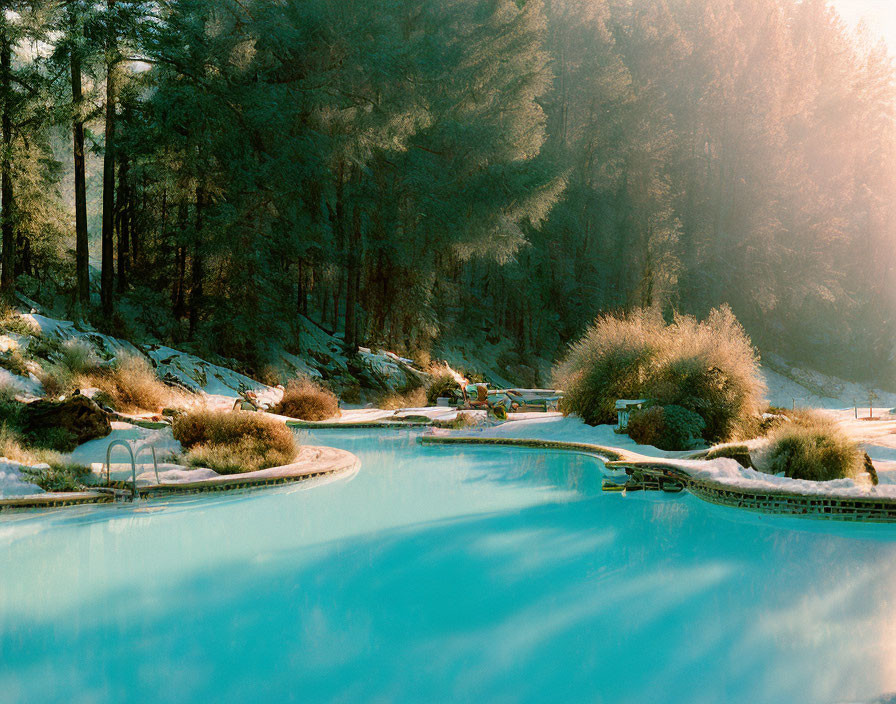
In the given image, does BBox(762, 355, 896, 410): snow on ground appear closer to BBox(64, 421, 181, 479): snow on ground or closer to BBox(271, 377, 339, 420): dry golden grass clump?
BBox(271, 377, 339, 420): dry golden grass clump

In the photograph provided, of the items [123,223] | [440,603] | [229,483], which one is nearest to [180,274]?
[123,223]

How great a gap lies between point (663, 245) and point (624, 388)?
16472mm

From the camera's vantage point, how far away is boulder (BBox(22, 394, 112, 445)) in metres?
8.42

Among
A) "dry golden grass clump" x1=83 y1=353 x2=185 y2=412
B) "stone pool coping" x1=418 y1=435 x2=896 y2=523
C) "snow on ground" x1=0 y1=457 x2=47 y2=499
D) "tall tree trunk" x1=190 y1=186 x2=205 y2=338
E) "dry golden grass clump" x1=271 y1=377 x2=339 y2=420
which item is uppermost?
"tall tree trunk" x1=190 y1=186 x2=205 y2=338

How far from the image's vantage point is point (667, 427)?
30.2 feet

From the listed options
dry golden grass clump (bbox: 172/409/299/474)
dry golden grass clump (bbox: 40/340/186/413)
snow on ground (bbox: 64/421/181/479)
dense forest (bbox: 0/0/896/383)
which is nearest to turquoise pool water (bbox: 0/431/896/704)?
dry golden grass clump (bbox: 172/409/299/474)

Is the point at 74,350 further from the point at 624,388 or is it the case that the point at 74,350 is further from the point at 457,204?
the point at 457,204

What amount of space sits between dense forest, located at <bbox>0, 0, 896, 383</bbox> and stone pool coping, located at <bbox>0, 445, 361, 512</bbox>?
25.5 feet

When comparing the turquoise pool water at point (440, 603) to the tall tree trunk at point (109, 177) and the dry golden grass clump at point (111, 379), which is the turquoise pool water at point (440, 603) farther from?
the tall tree trunk at point (109, 177)

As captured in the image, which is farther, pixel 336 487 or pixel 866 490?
pixel 336 487

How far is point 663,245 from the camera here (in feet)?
84.4

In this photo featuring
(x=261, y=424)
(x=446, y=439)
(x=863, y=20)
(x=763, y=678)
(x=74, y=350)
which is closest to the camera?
(x=763, y=678)

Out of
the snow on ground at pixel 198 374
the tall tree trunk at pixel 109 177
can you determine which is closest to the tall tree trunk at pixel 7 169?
the tall tree trunk at pixel 109 177

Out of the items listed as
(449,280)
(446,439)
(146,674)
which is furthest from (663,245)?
(146,674)
